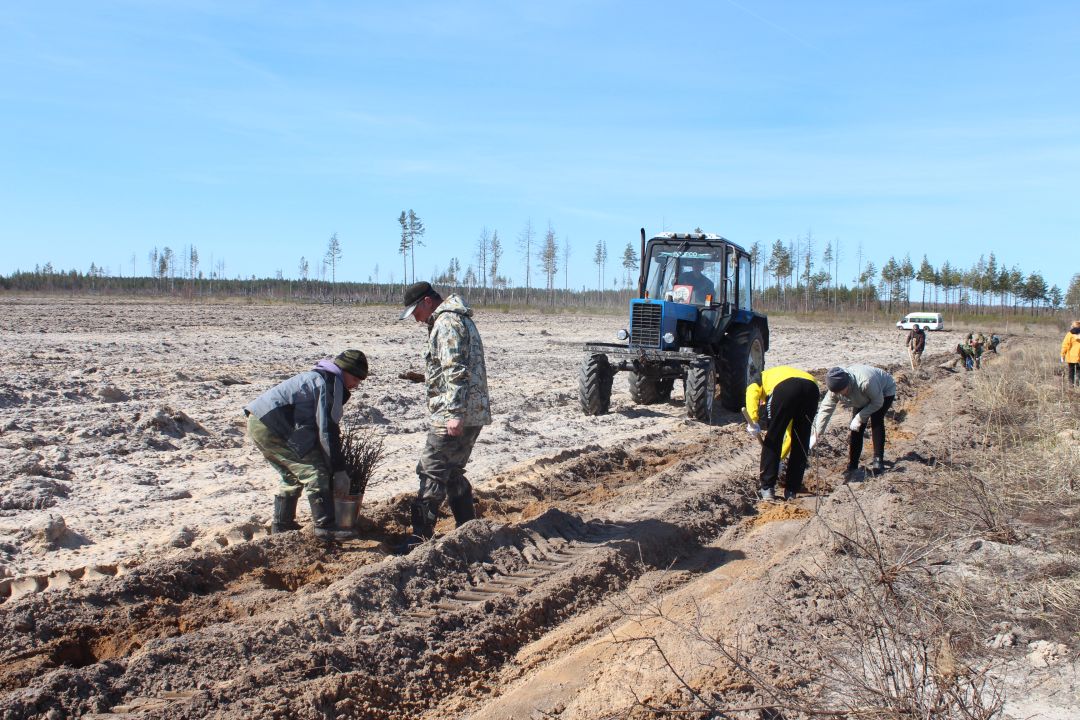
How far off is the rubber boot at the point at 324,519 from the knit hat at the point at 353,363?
2.66ft

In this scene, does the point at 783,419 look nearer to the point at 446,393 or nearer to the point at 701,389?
the point at 446,393

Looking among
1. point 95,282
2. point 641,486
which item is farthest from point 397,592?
point 95,282

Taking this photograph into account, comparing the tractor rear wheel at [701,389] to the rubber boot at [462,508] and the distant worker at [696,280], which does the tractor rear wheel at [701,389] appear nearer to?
the distant worker at [696,280]

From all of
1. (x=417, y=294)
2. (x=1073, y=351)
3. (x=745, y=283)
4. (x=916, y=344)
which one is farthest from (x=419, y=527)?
(x=916, y=344)

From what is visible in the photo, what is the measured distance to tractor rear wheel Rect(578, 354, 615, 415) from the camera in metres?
12.1

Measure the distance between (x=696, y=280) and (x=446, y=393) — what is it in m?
7.90

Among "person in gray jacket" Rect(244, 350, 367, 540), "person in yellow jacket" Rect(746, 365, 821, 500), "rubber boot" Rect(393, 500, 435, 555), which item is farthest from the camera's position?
"person in yellow jacket" Rect(746, 365, 821, 500)

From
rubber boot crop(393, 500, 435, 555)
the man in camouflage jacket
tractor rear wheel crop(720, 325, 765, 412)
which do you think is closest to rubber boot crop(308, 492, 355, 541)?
rubber boot crop(393, 500, 435, 555)

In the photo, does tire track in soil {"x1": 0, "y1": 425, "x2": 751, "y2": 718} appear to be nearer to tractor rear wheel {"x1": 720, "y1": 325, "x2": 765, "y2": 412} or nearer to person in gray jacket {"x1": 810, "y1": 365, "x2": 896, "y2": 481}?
person in gray jacket {"x1": 810, "y1": 365, "x2": 896, "y2": 481}

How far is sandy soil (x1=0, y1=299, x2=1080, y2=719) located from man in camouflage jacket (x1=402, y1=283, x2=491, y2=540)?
387 mm

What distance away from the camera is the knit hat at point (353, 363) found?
5.63 m

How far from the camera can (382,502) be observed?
23.0ft

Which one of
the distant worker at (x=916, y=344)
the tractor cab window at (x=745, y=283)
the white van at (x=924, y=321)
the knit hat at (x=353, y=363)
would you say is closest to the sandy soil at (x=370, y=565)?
the knit hat at (x=353, y=363)

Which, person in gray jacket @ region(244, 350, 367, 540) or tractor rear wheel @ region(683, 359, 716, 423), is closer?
person in gray jacket @ region(244, 350, 367, 540)
